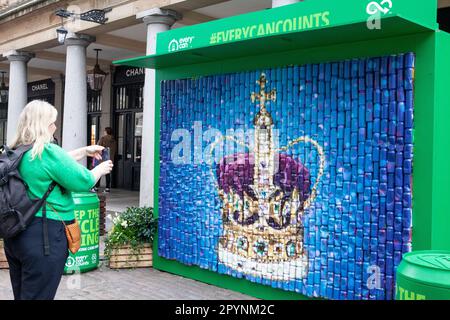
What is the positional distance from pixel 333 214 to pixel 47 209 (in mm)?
2577

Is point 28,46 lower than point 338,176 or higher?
higher

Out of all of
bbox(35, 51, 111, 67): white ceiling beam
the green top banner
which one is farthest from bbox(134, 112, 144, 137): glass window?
Answer: the green top banner

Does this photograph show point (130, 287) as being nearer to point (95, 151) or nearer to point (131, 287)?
point (131, 287)

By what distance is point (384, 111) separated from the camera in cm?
440

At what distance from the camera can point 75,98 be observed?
12375 mm

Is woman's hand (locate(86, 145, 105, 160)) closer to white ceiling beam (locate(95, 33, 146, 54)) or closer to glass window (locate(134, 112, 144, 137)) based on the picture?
white ceiling beam (locate(95, 33, 146, 54))

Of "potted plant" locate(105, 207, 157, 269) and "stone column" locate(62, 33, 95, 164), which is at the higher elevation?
"stone column" locate(62, 33, 95, 164)

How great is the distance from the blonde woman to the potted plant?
136 inches

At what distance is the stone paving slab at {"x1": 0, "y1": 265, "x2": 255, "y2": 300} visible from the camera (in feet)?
18.3

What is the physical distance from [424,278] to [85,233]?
4594mm

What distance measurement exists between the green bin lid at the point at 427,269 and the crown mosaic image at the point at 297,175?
137 centimetres

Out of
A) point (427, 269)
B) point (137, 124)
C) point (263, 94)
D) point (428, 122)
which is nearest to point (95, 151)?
point (263, 94)
